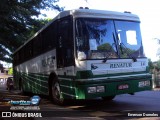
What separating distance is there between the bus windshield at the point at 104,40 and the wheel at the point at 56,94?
2.33 m

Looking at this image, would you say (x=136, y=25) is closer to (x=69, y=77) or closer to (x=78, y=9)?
(x=78, y=9)

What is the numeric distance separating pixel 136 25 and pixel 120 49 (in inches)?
52.6

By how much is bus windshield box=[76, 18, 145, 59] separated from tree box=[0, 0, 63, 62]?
15.3ft

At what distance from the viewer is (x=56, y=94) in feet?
41.6

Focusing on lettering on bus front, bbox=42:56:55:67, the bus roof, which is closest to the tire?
lettering on bus front, bbox=42:56:55:67

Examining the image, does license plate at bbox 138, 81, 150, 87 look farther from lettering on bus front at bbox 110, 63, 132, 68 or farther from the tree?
the tree

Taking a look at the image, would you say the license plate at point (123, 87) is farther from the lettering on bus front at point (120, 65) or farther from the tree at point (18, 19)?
the tree at point (18, 19)

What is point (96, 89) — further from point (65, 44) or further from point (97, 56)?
point (65, 44)

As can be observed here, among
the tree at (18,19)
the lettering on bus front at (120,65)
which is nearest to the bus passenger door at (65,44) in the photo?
the lettering on bus front at (120,65)

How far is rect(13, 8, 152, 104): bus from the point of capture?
10414 millimetres

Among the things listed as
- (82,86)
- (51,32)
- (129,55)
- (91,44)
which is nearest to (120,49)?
(129,55)

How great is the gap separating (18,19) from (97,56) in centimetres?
933

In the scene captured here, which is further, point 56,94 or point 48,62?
point 48,62

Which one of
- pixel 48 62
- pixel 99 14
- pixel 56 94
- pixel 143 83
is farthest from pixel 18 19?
pixel 143 83
